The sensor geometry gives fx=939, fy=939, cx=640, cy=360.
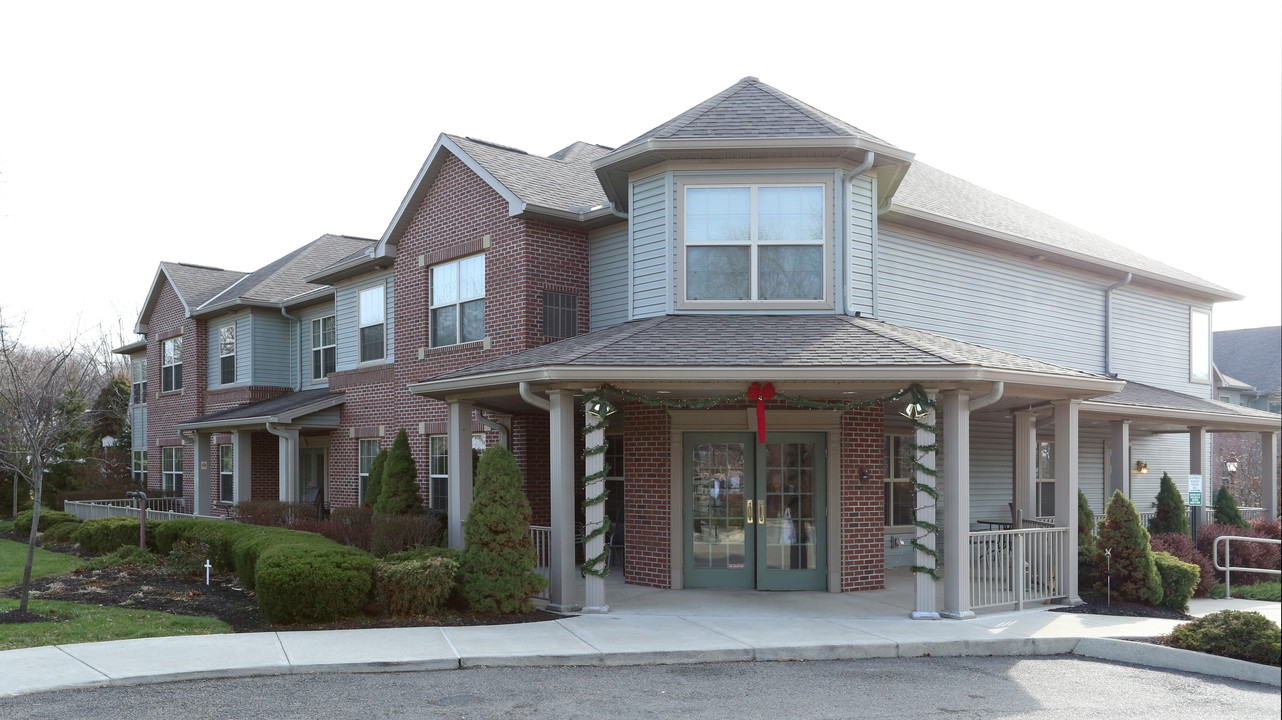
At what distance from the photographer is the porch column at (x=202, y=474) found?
24812 mm

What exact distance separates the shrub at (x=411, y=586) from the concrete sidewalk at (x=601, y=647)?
0.68m

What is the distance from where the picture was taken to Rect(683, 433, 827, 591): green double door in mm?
12922

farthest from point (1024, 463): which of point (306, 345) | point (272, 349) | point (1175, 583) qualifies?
point (272, 349)

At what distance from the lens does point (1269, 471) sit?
811 inches

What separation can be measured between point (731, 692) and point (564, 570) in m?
3.79

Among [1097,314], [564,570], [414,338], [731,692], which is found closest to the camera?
[731,692]

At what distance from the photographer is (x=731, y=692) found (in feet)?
26.2

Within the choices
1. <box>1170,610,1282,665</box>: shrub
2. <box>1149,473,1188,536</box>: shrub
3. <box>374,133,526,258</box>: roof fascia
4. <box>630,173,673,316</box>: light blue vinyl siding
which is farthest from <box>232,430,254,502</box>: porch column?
Result: <box>1170,610,1282,665</box>: shrub

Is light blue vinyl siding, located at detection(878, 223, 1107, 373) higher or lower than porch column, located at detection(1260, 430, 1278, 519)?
higher

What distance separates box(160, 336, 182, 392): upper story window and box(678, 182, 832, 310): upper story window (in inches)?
807

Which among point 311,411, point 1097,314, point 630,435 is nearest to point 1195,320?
point 1097,314

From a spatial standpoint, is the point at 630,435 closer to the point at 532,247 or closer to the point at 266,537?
the point at 532,247

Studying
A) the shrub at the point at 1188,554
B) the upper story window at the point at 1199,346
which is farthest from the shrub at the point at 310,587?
the upper story window at the point at 1199,346

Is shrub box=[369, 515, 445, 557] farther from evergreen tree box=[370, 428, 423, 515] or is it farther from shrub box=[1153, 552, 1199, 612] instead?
shrub box=[1153, 552, 1199, 612]
